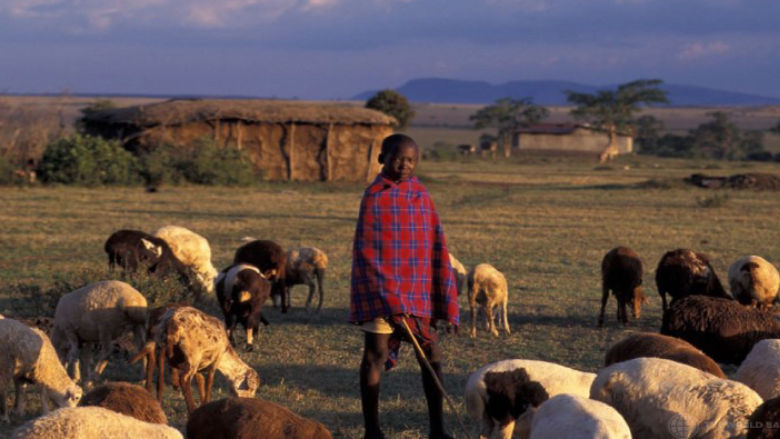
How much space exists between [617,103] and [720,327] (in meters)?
65.5

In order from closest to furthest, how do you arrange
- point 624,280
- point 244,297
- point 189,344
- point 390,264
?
point 390,264
point 189,344
point 244,297
point 624,280

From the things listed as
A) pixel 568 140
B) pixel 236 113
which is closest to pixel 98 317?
pixel 236 113

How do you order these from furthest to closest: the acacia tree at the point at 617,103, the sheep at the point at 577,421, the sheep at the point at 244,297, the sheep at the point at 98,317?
the acacia tree at the point at 617,103
the sheep at the point at 244,297
the sheep at the point at 98,317
the sheep at the point at 577,421

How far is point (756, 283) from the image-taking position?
36.0 ft

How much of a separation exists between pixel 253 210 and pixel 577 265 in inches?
408

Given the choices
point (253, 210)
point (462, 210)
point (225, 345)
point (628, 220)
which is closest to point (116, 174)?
point (253, 210)

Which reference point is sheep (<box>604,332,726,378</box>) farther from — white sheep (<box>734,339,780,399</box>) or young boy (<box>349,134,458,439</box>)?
young boy (<box>349,134,458,439</box>)

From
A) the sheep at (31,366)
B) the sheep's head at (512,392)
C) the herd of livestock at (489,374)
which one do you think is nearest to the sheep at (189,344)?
the herd of livestock at (489,374)

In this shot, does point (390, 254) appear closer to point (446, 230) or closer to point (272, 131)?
point (446, 230)

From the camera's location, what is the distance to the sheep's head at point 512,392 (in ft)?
20.3

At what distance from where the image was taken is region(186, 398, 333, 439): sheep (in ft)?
17.4

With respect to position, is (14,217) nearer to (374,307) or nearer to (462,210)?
(462,210)

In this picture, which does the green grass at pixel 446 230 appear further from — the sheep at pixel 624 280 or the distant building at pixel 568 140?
the distant building at pixel 568 140

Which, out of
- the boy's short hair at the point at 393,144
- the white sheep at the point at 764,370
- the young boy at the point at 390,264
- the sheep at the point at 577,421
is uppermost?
the boy's short hair at the point at 393,144
